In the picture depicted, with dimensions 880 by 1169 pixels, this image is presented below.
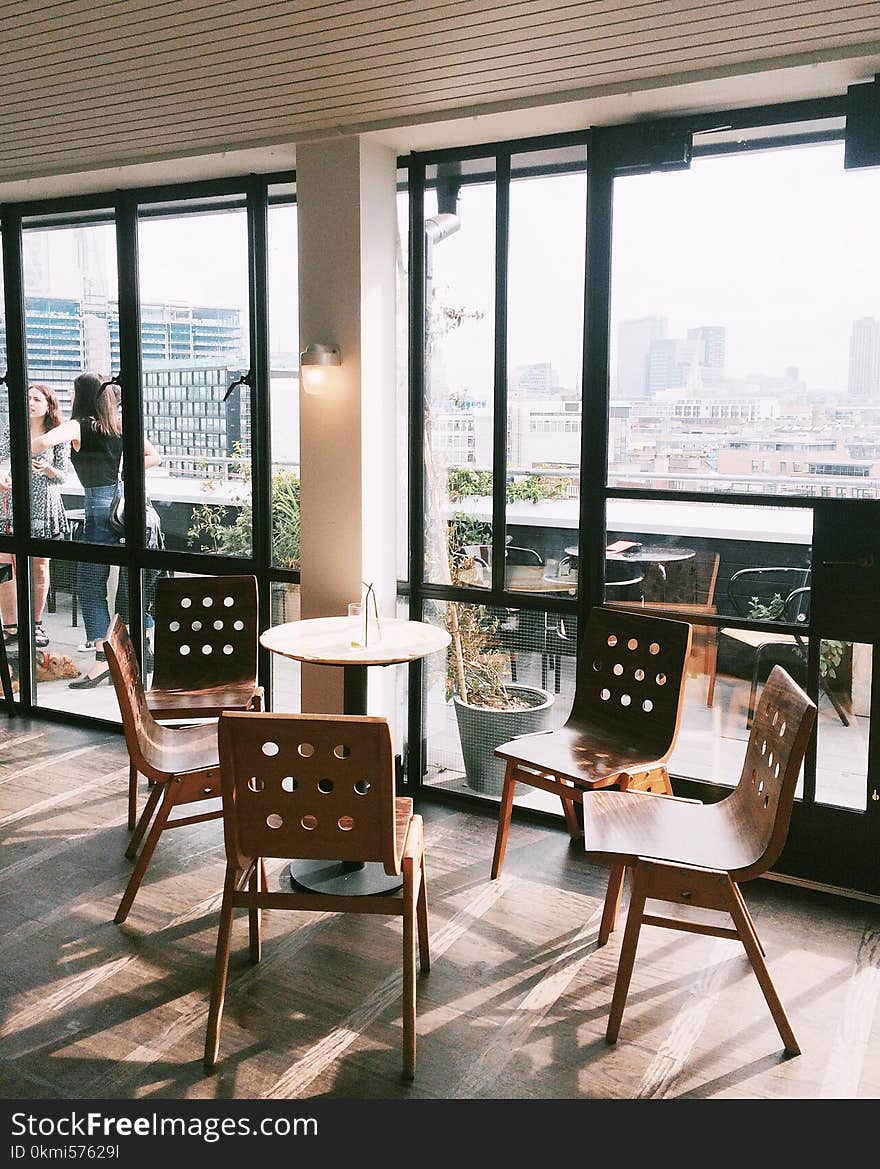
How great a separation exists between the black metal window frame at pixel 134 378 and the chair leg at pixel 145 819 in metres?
1.25

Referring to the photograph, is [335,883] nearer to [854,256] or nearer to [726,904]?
[726,904]

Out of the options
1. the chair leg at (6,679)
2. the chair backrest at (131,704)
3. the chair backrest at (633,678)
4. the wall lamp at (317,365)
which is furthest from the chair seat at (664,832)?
the chair leg at (6,679)

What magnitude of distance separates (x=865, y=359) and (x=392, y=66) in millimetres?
1903

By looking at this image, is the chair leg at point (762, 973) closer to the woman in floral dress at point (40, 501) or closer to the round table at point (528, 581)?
the round table at point (528, 581)

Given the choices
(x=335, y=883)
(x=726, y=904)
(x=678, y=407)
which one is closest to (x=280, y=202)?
(x=678, y=407)

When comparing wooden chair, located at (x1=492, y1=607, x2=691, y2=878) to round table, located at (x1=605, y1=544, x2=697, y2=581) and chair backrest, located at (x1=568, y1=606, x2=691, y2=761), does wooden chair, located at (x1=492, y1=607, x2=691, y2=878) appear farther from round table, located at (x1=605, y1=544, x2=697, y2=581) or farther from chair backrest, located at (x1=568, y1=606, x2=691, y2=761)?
round table, located at (x1=605, y1=544, x2=697, y2=581)

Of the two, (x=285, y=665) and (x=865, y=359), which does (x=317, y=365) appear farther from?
(x=865, y=359)

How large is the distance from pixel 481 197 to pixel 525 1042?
129 inches

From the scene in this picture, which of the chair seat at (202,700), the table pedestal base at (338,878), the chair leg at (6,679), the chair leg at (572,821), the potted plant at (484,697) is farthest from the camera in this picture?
the chair leg at (6,679)

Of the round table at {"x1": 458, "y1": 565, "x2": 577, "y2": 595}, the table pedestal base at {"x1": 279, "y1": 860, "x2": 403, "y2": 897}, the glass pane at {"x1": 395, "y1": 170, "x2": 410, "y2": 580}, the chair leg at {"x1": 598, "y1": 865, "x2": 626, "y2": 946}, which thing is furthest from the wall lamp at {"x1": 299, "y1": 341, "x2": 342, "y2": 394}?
the chair leg at {"x1": 598, "y1": 865, "x2": 626, "y2": 946}

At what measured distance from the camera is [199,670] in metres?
4.69

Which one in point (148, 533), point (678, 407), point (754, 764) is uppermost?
point (678, 407)

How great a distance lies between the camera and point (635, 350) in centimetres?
422

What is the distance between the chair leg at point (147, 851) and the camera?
359 centimetres
